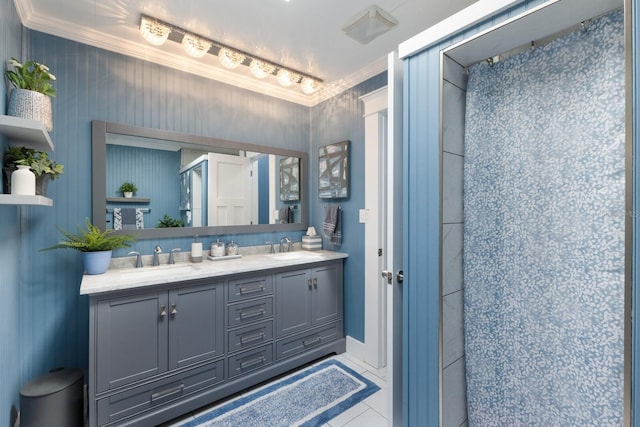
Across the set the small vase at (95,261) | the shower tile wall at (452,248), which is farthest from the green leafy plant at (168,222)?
the shower tile wall at (452,248)

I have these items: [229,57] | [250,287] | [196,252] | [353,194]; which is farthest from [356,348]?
[229,57]

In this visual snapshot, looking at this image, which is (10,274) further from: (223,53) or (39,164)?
(223,53)

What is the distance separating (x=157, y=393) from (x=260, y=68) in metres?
2.49

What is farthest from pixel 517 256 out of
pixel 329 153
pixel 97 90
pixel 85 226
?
pixel 97 90

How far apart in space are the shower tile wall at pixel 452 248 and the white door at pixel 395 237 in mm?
205

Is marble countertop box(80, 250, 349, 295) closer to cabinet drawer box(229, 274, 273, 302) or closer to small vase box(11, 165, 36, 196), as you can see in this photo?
cabinet drawer box(229, 274, 273, 302)

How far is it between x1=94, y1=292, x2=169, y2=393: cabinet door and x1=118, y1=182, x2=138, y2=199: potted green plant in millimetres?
862

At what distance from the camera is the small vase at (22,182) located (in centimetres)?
138

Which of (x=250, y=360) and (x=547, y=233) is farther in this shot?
(x=250, y=360)

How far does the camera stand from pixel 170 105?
2.34 meters

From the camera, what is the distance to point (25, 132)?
1.40 metres

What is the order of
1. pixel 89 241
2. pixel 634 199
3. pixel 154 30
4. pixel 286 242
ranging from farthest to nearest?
1. pixel 286 242
2. pixel 154 30
3. pixel 89 241
4. pixel 634 199

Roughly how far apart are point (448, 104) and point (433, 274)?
75cm

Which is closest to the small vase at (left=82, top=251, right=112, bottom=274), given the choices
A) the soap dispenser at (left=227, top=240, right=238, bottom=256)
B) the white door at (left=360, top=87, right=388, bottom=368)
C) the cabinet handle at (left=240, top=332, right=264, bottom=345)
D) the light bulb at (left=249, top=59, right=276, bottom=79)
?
the soap dispenser at (left=227, top=240, right=238, bottom=256)
